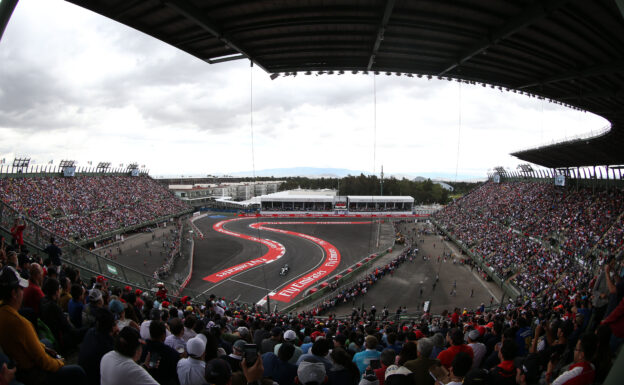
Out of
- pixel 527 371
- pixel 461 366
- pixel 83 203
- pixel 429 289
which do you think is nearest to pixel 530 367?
pixel 527 371

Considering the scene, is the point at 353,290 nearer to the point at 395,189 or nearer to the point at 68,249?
the point at 68,249

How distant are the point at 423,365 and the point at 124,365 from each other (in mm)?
2923

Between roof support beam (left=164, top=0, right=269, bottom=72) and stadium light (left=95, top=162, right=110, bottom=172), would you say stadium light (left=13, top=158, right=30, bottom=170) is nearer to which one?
stadium light (left=95, top=162, right=110, bottom=172)

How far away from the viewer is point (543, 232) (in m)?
23.9

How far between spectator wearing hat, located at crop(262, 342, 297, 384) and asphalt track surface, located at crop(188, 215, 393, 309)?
14875 mm

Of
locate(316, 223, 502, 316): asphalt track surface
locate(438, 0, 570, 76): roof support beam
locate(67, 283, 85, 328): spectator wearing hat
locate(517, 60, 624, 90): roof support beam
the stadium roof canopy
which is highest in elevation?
the stadium roof canopy

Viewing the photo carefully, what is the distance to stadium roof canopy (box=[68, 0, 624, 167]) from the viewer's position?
22.5 feet

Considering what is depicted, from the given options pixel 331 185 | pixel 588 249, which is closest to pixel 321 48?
pixel 588 249

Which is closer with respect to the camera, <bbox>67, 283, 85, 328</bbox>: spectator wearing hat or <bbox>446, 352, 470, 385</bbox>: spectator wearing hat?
<bbox>446, 352, 470, 385</bbox>: spectator wearing hat

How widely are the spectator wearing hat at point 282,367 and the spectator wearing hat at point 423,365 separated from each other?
4.29 feet

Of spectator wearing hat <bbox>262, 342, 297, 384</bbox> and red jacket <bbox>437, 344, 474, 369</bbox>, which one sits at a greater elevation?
spectator wearing hat <bbox>262, 342, 297, 384</bbox>

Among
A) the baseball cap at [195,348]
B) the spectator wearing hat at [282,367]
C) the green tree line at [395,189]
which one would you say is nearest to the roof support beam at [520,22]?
the spectator wearing hat at [282,367]

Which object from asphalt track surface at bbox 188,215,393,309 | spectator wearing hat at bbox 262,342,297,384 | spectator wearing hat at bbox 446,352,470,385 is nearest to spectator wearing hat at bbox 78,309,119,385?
spectator wearing hat at bbox 262,342,297,384

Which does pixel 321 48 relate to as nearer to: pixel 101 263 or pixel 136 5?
pixel 136 5
